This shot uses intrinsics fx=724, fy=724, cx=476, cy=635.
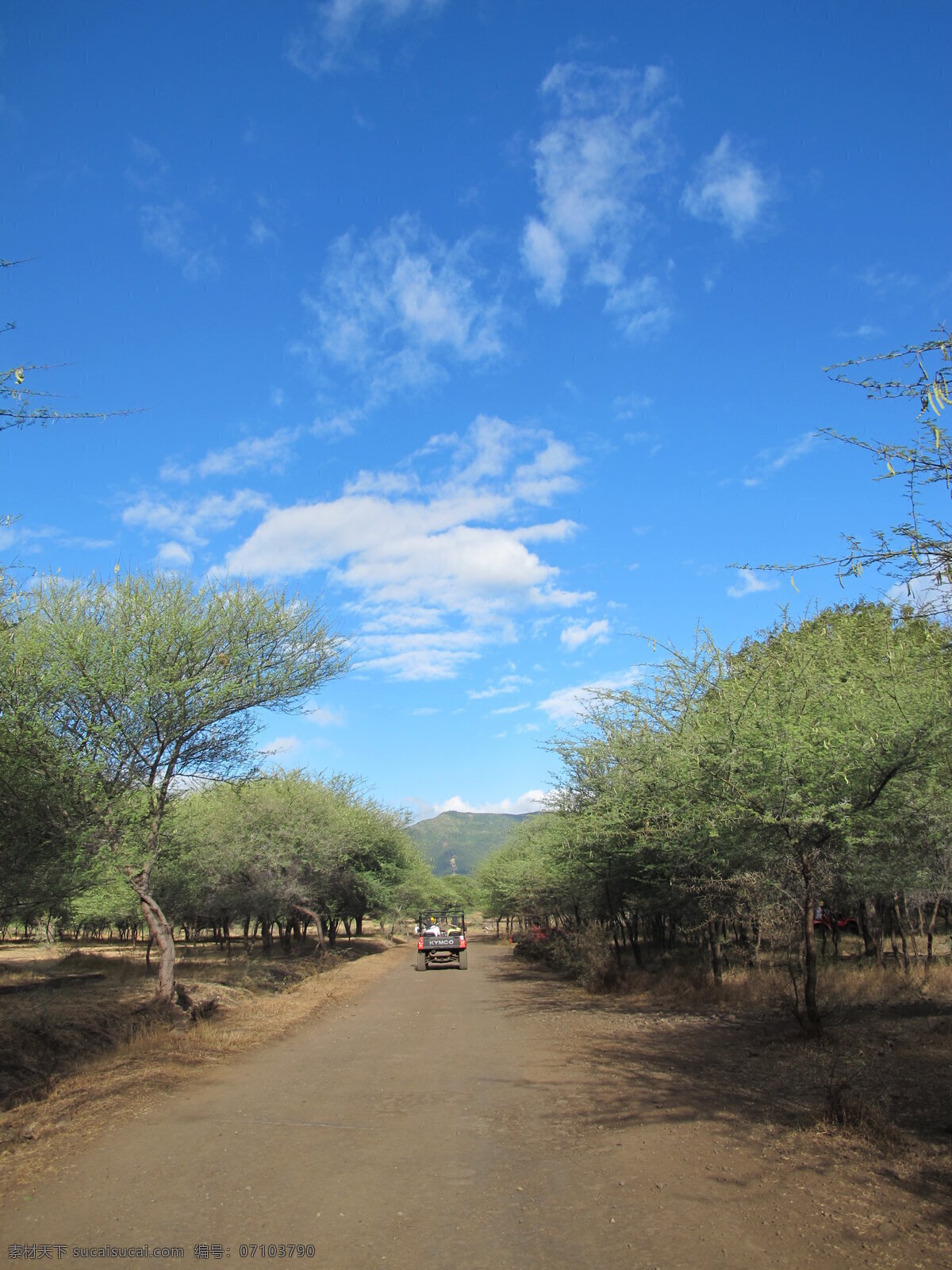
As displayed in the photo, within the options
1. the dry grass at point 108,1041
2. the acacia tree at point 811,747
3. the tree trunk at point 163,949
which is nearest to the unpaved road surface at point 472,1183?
the dry grass at point 108,1041

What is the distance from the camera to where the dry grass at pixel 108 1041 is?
7645mm

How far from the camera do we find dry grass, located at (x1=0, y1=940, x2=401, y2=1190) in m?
7.64

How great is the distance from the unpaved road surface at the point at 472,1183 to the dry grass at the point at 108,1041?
51cm

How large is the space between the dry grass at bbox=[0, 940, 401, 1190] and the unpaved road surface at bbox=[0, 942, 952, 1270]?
0.51 meters

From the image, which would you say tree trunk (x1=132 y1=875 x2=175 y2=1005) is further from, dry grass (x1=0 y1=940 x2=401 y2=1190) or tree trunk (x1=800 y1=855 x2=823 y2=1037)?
A: tree trunk (x1=800 y1=855 x2=823 y2=1037)

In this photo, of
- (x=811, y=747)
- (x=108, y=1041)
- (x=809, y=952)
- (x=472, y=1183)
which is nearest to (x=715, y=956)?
(x=809, y=952)

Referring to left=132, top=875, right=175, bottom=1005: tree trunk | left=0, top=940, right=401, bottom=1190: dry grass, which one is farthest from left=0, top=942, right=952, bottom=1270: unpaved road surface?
left=132, top=875, right=175, bottom=1005: tree trunk

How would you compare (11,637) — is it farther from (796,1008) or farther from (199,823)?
(199,823)

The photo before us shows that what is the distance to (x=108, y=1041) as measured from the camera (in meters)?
13.1

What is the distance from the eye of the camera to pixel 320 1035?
46.9 ft

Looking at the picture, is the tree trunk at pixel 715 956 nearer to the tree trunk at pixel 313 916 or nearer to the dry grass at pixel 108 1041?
the dry grass at pixel 108 1041

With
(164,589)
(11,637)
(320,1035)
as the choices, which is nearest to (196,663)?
(164,589)

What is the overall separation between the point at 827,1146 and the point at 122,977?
30.2 m

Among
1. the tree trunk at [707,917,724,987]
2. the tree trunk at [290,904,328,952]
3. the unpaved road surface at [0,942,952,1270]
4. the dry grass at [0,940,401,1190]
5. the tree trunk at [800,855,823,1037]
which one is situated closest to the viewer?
the unpaved road surface at [0,942,952,1270]
